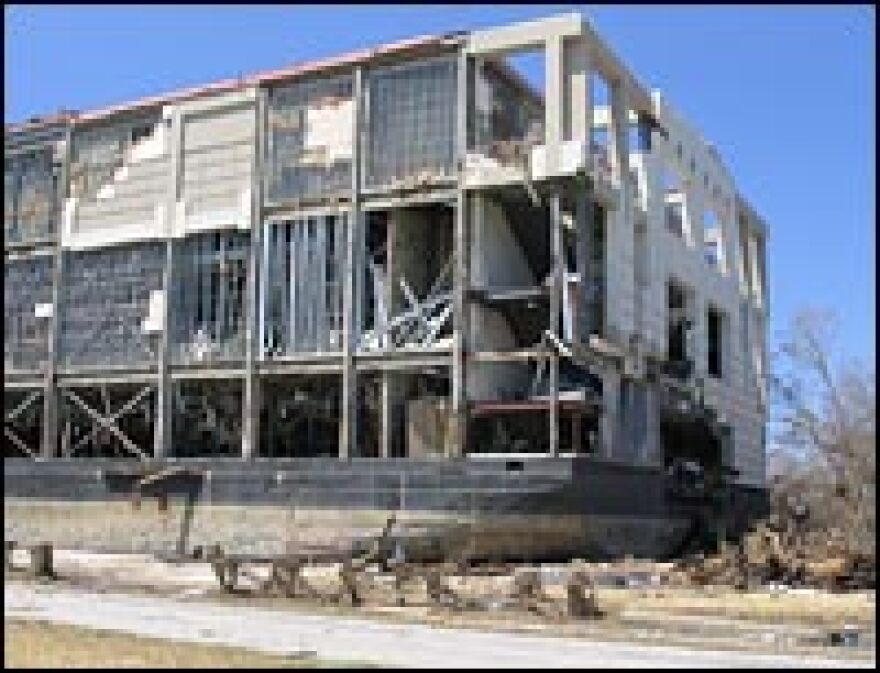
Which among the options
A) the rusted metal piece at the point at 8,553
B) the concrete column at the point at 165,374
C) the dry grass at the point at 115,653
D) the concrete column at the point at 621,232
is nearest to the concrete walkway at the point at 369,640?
the dry grass at the point at 115,653

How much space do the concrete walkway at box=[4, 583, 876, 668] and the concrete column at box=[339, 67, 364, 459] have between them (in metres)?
20.5

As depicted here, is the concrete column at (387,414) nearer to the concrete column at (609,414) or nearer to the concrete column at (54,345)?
the concrete column at (609,414)

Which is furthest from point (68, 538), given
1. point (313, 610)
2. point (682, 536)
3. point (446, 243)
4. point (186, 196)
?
point (313, 610)

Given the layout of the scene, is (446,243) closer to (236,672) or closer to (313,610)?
(313,610)

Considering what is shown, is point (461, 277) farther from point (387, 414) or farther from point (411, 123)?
point (411, 123)

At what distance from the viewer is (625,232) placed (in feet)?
166

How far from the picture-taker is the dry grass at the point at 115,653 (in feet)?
57.8

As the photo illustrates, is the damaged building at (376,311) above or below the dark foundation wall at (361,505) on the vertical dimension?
above

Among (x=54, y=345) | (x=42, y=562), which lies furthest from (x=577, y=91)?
(x=54, y=345)

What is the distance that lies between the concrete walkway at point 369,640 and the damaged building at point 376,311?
1745cm

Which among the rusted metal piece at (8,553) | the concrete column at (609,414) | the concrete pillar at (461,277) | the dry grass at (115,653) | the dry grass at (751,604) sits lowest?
the dry grass at (751,604)

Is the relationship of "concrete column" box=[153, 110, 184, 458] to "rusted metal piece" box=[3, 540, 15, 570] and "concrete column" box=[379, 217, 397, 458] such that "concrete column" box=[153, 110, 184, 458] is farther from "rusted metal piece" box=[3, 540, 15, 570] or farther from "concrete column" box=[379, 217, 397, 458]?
"concrete column" box=[379, 217, 397, 458]

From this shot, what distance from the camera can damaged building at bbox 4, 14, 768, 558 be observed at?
1812 inches

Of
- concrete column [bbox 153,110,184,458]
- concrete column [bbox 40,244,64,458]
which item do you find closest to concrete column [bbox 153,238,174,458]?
concrete column [bbox 153,110,184,458]
